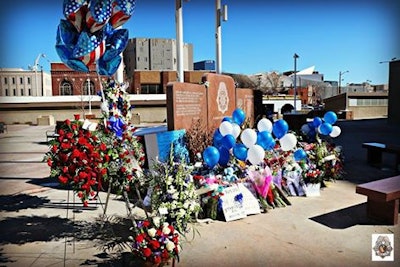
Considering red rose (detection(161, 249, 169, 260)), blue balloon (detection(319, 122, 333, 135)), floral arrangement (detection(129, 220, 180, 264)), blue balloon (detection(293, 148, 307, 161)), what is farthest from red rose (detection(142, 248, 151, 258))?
blue balloon (detection(319, 122, 333, 135))

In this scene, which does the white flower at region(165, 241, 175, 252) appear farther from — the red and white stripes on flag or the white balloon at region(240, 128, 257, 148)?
the white balloon at region(240, 128, 257, 148)

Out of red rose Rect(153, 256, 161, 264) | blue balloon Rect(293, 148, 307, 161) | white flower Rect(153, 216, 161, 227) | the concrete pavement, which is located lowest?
the concrete pavement

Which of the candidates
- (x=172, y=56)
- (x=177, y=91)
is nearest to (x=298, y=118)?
(x=177, y=91)

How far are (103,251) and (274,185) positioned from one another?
2.57 metres

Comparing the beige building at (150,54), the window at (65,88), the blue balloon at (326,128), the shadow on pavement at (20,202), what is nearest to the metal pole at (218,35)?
the blue balloon at (326,128)

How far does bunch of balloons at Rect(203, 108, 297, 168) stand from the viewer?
187 inches

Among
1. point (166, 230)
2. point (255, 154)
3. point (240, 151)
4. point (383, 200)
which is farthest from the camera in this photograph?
point (240, 151)

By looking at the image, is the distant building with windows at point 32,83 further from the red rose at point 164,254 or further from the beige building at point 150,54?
the red rose at point 164,254

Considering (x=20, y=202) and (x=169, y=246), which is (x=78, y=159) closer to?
(x=169, y=246)

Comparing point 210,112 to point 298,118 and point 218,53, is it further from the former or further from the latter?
point 298,118

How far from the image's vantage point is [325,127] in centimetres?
608

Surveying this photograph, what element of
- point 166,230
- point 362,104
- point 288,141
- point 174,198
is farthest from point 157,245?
point 362,104

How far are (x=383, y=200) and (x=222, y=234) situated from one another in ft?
6.26

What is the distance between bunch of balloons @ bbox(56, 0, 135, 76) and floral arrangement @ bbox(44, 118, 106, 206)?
0.85m
